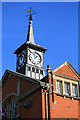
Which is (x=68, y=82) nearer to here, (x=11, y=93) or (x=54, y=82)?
(x=54, y=82)

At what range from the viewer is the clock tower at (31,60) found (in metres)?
37.0

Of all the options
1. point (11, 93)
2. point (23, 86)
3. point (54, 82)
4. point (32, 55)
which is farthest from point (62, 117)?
Result: point (32, 55)

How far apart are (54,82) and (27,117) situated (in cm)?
477

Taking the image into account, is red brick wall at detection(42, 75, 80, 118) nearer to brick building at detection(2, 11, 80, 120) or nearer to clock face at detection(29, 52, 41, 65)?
brick building at detection(2, 11, 80, 120)

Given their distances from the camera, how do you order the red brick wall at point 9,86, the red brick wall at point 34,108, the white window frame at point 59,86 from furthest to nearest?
1. the red brick wall at point 9,86
2. the white window frame at point 59,86
3. the red brick wall at point 34,108

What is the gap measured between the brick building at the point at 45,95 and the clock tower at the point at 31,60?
12.2ft

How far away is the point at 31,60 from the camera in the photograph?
3809 centimetres

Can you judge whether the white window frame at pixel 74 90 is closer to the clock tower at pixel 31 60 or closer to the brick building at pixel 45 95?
the brick building at pixel 45 95

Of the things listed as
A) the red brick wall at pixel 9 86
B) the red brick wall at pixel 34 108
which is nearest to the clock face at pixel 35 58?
the red brick wall at pixel 9 86

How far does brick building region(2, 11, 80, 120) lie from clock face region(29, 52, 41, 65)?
5.20 meters

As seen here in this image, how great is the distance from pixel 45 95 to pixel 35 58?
1337 cm

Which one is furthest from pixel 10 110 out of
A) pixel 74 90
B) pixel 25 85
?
pixel 74 90

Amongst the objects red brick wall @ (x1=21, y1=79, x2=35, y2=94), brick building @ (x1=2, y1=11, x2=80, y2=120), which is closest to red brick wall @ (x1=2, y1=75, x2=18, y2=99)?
brick building @ (x1=2, y1=11, x2=80, y2=120)

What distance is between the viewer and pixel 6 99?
109 ft
